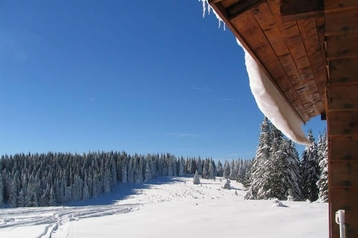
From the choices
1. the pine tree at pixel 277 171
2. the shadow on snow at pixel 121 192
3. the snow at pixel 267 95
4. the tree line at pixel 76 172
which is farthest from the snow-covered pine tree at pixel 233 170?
the snow at pixel 267 95

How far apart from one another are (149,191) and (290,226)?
63.1m

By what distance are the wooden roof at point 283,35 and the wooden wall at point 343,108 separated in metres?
0.18

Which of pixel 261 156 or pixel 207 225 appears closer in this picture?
pixel 207 225

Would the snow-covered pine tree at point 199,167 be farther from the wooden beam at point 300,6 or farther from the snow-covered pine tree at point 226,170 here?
the wooden beam at point 300,6

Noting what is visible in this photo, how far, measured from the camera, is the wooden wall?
223 centimetres

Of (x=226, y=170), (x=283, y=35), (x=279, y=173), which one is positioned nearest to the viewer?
(x=283, y=35)

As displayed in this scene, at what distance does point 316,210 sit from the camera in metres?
12.8

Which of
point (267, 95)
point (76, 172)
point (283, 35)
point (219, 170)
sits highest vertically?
point (283, 35)

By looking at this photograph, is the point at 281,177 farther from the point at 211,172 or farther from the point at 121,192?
the point at 211,172

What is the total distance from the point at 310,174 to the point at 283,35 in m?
25.8

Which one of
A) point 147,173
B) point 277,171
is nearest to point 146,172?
point 147,173

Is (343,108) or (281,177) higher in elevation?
(343,108)

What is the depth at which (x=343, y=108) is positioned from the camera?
2275mm

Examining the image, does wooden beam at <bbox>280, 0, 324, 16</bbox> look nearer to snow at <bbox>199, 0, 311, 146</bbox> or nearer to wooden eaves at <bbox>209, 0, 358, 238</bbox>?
wooden eaves at <bbox>209, 0, 358, 238</bbox>
